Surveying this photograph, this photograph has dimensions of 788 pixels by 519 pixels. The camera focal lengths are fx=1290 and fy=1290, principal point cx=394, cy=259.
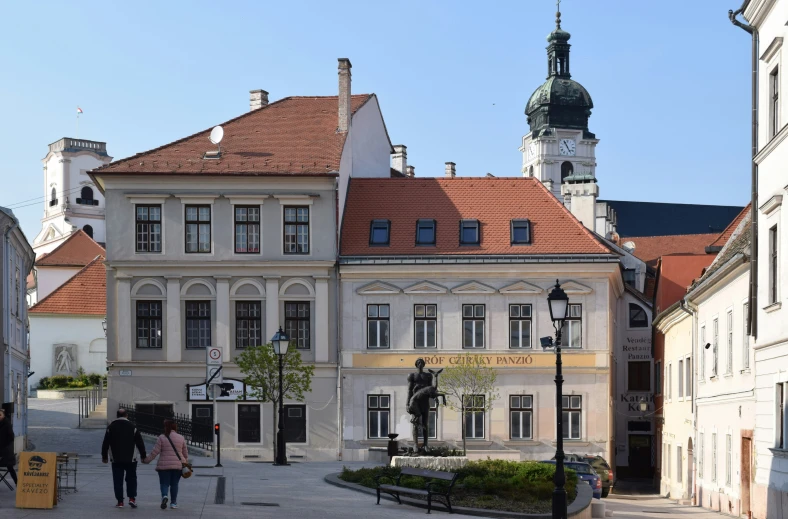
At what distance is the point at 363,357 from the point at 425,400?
18.1 metres

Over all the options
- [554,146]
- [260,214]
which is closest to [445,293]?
[260,214]

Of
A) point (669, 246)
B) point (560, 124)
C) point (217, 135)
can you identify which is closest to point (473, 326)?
point (217, 135)

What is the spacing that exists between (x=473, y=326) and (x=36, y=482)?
94.9 ft

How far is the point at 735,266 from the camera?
1222 inches

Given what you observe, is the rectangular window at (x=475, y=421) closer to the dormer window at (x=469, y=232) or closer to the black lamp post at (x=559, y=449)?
the dormer window at (x=469, y=232)

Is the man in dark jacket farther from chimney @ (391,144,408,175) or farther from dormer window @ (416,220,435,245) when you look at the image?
chimney @ (391,144,408,175)

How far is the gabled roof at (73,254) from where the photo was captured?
9469cm

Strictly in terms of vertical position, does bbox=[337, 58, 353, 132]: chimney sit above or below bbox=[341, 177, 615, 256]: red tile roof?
above

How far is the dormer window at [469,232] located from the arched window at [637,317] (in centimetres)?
1487

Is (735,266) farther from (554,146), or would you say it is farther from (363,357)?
(554,146)

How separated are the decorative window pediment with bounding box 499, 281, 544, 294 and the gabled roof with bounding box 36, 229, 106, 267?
5323 cm

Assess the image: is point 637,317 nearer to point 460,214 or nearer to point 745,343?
point 460,214

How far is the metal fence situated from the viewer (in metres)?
46.5

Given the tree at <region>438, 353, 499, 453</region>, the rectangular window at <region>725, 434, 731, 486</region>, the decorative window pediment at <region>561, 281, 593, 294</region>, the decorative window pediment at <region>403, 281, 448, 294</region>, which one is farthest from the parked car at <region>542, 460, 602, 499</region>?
the decorative window pediment at <region>403, 281, 448, 294</region>
